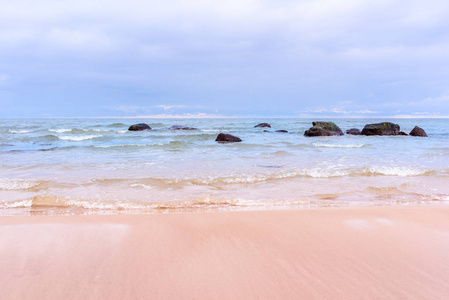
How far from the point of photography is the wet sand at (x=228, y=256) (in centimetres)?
220

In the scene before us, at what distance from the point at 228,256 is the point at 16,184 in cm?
566

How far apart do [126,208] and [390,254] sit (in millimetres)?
3646

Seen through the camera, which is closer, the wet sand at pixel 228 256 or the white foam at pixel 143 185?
the wet sand at pixel 228 256

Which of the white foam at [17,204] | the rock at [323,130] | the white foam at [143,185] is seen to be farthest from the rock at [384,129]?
the white foam at [17,204]

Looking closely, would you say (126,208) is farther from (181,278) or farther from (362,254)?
(362,254)

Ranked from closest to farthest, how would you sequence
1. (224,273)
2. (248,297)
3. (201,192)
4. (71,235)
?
(248,297) → (224,273) → (71,235) → (201,192)

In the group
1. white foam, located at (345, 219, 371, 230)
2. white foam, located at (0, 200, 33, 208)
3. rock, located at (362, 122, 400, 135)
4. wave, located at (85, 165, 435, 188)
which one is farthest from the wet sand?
rock, located at (362, 122, 400, 135)

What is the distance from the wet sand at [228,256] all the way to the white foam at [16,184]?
2.64 m

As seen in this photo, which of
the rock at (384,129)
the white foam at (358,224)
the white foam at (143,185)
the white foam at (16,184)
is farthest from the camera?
the rock at (384,129)

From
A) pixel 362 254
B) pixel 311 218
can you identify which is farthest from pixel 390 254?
pixel 311 218

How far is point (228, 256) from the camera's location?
274cm

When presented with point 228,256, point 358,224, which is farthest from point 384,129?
point 228,256

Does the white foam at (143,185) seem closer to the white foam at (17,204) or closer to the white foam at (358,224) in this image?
the white foam at (17,204)

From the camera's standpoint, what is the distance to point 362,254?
109 inches
